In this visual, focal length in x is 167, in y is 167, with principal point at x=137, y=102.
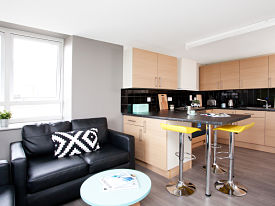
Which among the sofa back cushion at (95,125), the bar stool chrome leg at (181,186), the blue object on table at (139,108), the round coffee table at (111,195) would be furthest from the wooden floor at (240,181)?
the blue object on table at (139,108)

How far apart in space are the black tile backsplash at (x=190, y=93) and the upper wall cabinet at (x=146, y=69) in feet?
1.23

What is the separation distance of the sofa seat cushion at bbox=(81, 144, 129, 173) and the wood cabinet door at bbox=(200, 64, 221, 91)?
3.57m

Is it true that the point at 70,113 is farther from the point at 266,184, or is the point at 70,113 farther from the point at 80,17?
the point at 266,184

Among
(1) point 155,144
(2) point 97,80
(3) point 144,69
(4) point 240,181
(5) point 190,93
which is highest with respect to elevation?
(3) point 144,69

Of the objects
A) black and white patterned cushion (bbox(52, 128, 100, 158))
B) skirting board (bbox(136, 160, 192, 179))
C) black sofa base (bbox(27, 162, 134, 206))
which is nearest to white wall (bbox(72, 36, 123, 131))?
black and white patterned cushion (bbox(52, 128, 100, 158))

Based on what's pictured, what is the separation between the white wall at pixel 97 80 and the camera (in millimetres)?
2830

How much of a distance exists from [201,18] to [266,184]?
248 cm

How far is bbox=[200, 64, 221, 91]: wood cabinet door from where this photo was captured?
475cm

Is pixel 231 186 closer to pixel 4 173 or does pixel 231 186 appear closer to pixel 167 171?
pixel 167 171

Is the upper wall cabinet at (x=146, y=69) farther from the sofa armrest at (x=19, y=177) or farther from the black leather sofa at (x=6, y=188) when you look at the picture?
the black leather sofa at (x=6, y=188)

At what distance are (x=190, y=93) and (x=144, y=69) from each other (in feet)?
7.39

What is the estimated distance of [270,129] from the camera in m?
3.69

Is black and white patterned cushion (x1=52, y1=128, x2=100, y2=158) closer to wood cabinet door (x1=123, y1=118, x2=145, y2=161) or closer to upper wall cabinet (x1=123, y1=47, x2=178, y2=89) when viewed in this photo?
wood cabinet door (x1=123, y1=118, x2=145, y2=161)

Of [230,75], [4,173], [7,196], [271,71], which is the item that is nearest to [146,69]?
[230,75]
